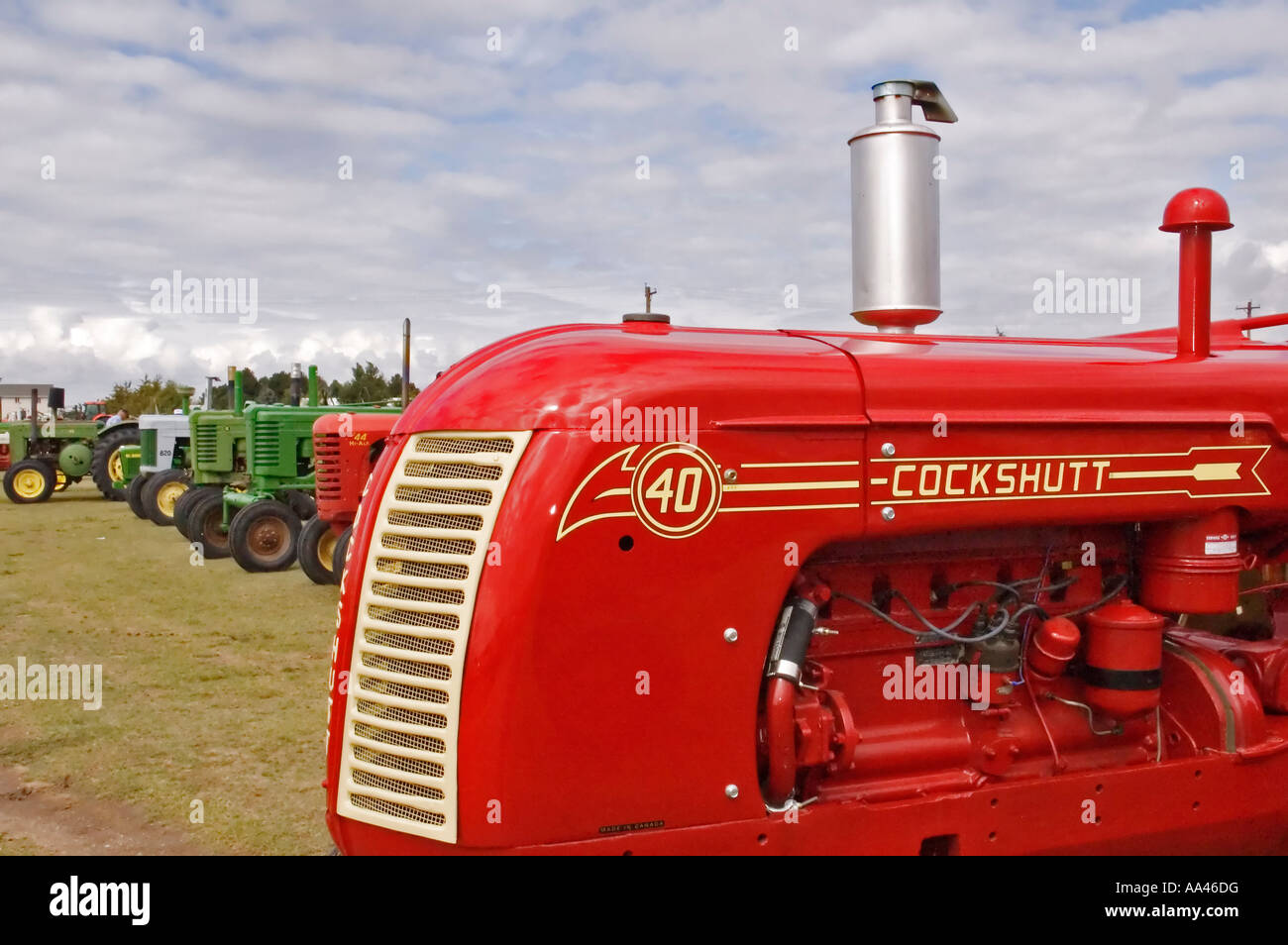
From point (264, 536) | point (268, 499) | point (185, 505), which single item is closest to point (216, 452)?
point (185, 505)

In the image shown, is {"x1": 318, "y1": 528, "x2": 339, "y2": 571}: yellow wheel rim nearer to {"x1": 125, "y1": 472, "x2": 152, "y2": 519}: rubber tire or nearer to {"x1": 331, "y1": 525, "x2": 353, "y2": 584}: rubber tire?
{"x1": 331, "y1": 525, "x2": 353, "y2": 584}: rubber tire

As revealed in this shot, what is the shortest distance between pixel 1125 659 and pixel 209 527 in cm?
1044

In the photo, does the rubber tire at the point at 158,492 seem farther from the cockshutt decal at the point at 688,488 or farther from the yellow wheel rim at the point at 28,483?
the cockshutt decal at the point at 688,488

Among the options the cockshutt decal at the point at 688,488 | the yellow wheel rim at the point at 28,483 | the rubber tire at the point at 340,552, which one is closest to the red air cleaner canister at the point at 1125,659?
the cockshutt decal at the point at 688,488

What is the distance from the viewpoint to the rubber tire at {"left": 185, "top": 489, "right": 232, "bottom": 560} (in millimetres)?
11562

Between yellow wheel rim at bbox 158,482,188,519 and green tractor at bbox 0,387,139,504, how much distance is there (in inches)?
167

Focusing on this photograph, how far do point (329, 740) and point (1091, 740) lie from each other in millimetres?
2078

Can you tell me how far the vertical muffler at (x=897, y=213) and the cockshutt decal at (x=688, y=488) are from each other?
0.91m

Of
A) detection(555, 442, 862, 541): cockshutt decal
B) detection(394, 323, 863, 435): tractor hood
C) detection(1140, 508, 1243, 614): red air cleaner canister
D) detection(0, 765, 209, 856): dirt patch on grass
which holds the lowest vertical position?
detection(0, 765, 209, 856): dirt patch on grass

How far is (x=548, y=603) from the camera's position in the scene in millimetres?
2357

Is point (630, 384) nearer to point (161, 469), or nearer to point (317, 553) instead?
point (317, 553)

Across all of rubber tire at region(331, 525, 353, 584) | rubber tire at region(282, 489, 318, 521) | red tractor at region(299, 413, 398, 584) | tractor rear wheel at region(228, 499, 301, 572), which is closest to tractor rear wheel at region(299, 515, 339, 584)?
rubber tire at region(331, 525, 353, 584)
